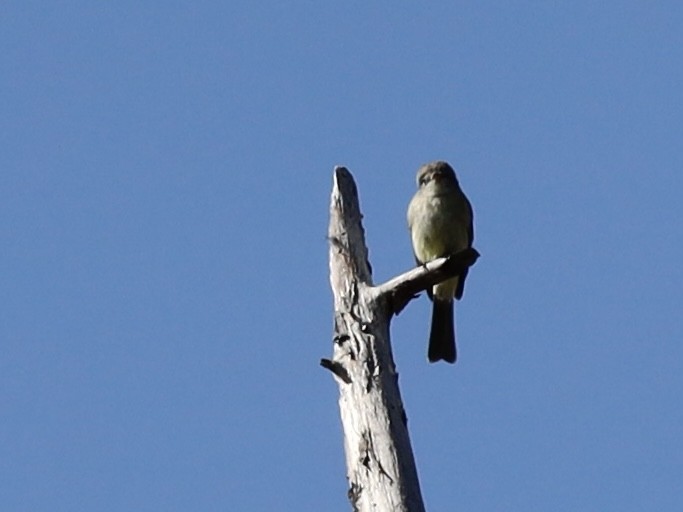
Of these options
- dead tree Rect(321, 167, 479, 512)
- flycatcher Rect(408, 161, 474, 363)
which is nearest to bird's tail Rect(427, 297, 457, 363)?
flycatcher Rect(408, 161, 474, 363)

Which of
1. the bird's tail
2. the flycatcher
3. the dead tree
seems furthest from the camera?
the flycatcher

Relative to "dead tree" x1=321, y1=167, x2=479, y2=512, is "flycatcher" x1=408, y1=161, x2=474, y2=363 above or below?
above

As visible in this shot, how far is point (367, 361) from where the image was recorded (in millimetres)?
6090

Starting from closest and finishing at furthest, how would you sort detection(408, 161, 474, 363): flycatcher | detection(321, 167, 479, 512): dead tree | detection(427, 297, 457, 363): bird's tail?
detection(321, 167, 479, 512): dead tree
detection(427, 297, 457, 363): bird's tail
detection(408, 161, 474, 363): flycatcher

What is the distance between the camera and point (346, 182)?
278 inches

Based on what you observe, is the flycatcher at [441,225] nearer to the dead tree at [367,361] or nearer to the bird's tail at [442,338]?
the bird's tail at [442,338]

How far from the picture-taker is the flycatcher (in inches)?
354

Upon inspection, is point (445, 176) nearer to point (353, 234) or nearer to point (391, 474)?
point (353, 234)

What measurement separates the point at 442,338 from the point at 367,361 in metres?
2.67

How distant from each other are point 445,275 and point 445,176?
2.82 m

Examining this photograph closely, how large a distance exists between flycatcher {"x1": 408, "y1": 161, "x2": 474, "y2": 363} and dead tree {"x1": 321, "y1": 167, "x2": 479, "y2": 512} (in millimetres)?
1995

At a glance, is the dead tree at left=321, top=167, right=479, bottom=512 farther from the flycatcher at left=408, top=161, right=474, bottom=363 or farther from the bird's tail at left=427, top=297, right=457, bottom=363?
the flycatcher at left=408, top=161, right=474, bottom=363

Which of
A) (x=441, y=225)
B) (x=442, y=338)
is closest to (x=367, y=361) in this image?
(x=442, y=338)

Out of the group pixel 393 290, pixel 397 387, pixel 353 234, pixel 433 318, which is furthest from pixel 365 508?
pixel 433 318
